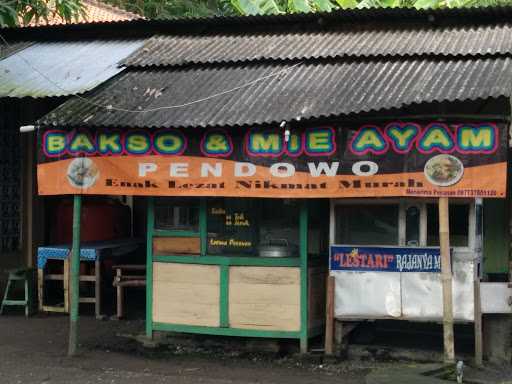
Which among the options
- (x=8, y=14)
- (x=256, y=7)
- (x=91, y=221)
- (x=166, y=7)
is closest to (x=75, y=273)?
(x=91, y=221)

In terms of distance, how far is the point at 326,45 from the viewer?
28.0ft

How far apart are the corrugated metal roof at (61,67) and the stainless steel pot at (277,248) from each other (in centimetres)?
260

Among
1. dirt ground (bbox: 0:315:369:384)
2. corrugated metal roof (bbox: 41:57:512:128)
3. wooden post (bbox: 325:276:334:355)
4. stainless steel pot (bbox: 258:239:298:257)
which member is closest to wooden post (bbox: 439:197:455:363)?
dirt ground (bbox: 0:315:369:384)

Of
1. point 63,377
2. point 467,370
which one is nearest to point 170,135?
point 63,377

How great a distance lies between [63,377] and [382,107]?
3901 mm

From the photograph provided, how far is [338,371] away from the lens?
24.4 ft

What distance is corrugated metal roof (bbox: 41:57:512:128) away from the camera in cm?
691

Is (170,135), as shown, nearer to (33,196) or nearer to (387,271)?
(387,271)

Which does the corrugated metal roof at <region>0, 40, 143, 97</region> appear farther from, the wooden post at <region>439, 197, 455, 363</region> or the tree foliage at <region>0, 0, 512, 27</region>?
the wooden post at <region>439, 197, 455, 363</region>

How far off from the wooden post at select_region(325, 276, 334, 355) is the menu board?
0.93 m

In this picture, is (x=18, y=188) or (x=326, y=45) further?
(x=18, y=188)

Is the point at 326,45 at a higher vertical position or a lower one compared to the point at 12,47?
lower

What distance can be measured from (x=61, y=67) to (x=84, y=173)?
2.23 m

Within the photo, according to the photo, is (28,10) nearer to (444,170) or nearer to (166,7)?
(444,170)
